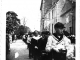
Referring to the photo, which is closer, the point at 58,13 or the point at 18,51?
the point at 18,51

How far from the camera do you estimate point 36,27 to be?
2053 millimetres

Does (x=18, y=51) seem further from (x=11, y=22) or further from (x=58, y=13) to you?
(x=58, y=13)

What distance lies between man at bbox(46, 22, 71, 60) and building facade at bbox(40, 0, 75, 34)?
0.28 metres

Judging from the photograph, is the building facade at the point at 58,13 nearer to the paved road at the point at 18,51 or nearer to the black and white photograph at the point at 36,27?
the black and white photograph at the point at 36,27

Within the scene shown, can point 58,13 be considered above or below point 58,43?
above

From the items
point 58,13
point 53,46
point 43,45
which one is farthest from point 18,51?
point 58,13

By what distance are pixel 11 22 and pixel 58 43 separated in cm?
75

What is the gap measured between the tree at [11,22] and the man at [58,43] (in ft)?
2.02

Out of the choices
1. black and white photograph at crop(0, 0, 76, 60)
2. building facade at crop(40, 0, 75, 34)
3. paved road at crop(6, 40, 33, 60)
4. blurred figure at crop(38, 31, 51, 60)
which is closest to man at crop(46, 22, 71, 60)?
black and white photograph at crop(0, 0, 76, 60)

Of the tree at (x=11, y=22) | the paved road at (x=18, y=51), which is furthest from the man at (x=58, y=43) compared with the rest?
the tree at (x=11, y=22)

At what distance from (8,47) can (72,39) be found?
2.83ft

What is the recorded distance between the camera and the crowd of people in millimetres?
1592

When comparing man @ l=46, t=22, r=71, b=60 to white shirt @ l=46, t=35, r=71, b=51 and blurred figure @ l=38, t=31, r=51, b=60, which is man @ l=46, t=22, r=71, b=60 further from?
A: blurred figure @ l=38, t=31, r=51, b=60
